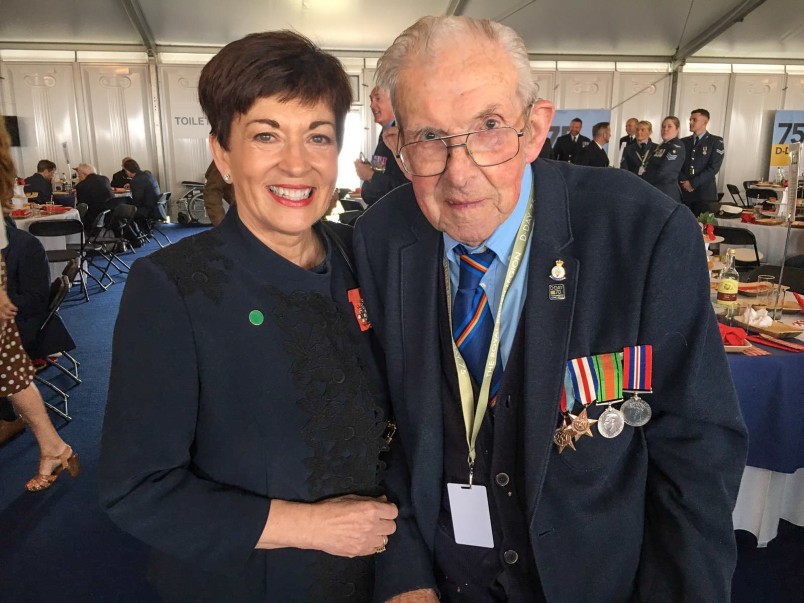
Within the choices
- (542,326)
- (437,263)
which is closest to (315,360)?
(437,263)

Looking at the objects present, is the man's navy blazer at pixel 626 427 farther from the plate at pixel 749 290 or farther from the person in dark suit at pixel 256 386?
the plate at pixel 749 290

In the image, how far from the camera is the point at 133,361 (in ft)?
3.36

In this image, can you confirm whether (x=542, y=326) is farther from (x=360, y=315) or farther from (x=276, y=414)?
(x=276, y=414)

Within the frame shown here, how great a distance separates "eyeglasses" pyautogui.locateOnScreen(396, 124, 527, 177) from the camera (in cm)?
110

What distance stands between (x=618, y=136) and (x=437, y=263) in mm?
15050

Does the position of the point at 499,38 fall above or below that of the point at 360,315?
above

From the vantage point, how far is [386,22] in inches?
465

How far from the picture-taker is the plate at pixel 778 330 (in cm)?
242

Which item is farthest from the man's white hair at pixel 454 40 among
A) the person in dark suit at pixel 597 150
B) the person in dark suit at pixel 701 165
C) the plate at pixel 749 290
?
the person in dark suit at pixel 597 150

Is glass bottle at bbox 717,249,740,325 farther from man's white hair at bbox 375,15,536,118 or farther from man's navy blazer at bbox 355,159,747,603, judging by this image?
man's white hair at bbox 375,15,536,118

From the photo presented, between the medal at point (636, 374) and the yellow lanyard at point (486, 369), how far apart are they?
250 millimetres

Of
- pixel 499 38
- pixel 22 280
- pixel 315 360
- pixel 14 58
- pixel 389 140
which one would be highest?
pixel 14 58

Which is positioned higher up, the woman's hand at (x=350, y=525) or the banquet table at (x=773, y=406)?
the woman's hand at (x=350, y=525)

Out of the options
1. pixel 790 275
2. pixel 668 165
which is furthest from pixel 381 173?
pixel 668 165
